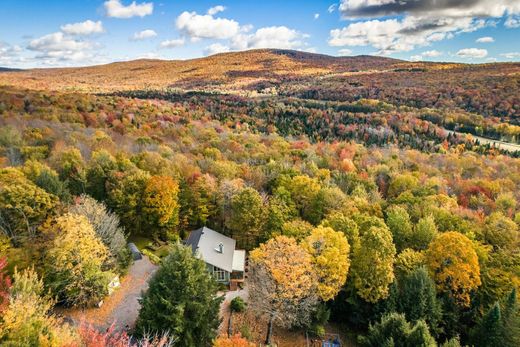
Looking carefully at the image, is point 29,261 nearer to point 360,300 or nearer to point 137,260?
point 137,260

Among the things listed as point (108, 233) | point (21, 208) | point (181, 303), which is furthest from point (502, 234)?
point (21, 208)

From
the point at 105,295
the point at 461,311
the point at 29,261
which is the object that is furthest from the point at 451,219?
the point at 29,261

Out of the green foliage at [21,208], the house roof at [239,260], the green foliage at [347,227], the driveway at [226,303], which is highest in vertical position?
the green foliage at [21,208]

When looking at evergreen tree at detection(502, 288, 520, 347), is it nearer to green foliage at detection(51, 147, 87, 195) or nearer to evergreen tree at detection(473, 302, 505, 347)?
evergreen tree at detection(473, 302, 505, 347)

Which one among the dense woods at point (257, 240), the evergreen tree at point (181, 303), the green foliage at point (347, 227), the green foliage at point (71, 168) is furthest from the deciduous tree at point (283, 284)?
the green foliage at point (71, 168)

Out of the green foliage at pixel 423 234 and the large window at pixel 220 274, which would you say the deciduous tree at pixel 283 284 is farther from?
the green foliage at pixel 423 234

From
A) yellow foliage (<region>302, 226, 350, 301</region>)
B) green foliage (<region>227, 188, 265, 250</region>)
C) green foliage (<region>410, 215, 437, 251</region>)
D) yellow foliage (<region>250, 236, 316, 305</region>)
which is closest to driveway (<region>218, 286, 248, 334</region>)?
yellow foliage (<region>250, 236, 316, 305</region>)

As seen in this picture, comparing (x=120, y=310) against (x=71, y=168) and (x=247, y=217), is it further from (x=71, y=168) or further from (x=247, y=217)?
(x=71, y=168)
